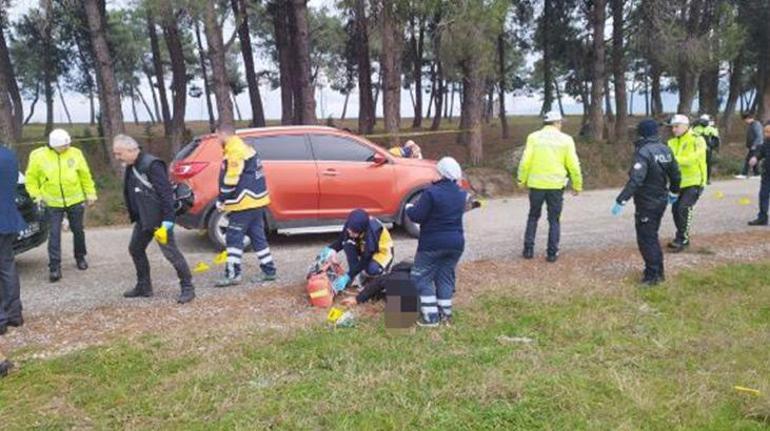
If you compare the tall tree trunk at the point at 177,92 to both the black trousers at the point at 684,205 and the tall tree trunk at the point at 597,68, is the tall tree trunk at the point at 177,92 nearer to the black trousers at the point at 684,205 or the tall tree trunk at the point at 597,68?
the tall tree trunk at the point at 597,68

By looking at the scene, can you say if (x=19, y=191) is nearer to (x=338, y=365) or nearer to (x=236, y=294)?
(x=236, y=294)

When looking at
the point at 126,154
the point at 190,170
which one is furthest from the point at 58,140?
the point at 126,154

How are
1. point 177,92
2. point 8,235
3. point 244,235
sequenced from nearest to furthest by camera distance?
point 8,235 → point 244,235 → point 177,92

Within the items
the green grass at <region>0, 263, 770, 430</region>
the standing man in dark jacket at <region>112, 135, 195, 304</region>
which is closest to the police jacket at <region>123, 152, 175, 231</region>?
the standing man in dark jacket at <region>112, 135, 195, 304</region>

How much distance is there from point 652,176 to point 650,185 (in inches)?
3.8

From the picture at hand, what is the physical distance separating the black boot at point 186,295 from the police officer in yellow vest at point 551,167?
13.0 ft

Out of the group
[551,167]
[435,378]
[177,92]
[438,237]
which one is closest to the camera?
[435,378]

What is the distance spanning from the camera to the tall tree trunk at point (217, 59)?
14.1m

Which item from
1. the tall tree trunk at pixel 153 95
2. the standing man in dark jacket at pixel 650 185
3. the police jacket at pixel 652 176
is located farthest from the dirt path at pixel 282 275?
the tall tree trunk at pixel 153 95

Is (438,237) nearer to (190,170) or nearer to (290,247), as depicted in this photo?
(290,247)

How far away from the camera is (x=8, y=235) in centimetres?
538

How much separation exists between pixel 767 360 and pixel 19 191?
749 cm

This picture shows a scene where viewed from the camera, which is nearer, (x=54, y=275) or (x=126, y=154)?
(x=126, y=154)

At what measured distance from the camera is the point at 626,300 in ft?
20.8
